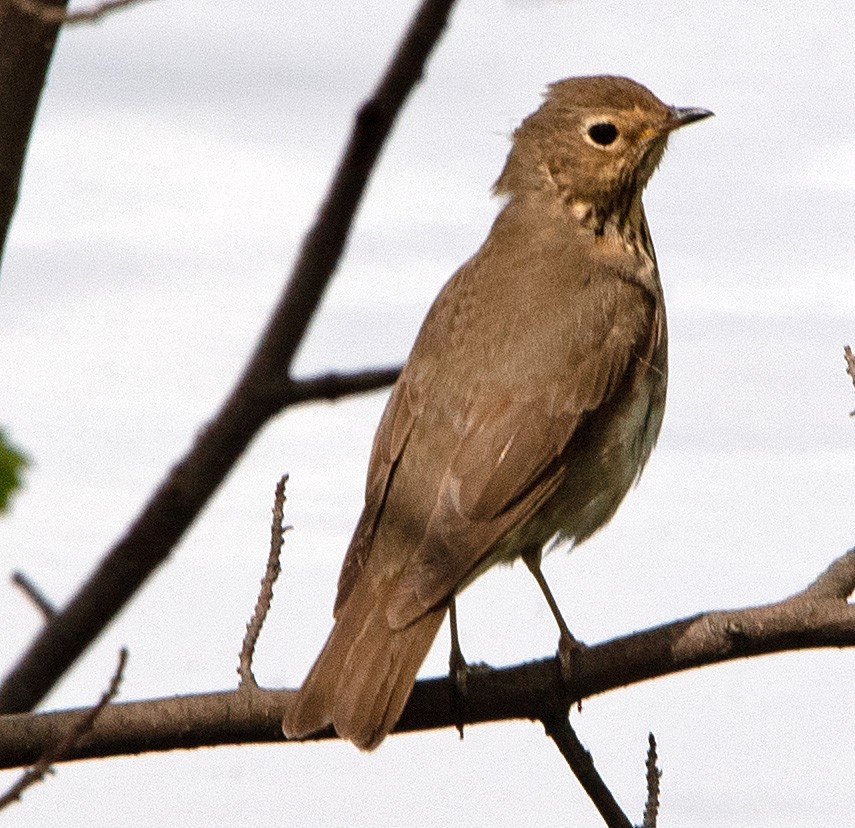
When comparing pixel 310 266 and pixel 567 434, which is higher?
pixel 310 266

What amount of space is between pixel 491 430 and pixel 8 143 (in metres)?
1.68

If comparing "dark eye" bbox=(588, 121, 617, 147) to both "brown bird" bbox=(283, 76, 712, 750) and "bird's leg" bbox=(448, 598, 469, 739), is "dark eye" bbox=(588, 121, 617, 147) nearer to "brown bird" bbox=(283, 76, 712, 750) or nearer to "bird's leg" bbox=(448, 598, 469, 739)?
"brown bird" bbox=(283, 76, 712, 750)

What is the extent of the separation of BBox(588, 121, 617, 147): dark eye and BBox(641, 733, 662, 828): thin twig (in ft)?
9.30

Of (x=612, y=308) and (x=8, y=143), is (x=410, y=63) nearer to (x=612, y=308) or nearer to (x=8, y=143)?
(x=8, y=143)

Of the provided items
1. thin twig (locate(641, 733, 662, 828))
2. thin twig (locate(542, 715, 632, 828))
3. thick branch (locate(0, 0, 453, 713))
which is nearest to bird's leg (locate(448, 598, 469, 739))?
thin twig (locate(542, 715, 632, 828))

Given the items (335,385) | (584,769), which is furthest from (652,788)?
(335,385)

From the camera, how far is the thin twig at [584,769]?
3844mm

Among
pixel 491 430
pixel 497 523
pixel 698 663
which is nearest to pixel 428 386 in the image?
pixel 491 430

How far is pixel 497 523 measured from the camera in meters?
4.29

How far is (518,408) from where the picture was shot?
4.66 m

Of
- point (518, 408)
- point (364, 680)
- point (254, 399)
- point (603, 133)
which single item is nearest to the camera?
point (364, 680)

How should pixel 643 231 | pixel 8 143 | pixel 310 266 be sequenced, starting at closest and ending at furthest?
pixel 8 143 → pixel 310 266 → pixel 643 231

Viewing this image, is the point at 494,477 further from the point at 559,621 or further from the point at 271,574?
the point at 271,574

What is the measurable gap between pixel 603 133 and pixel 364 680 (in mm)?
2812
